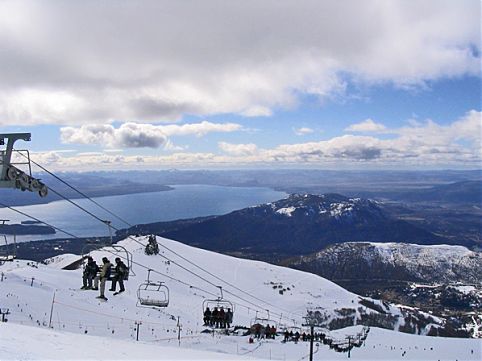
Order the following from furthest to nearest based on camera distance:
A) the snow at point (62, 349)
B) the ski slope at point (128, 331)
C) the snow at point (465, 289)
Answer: the snow at point (465, 289) < the ski slope at point (128, 331) < the snow at point (62, 349)

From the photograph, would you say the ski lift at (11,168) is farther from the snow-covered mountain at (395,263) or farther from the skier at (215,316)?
the snow-covered mountain at (395,263)

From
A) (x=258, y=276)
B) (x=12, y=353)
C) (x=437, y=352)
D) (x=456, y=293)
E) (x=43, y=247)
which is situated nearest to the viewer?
(x=12, y=353)

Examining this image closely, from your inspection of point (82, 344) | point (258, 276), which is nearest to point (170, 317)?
point (82, 344)

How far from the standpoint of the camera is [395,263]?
180125 mm

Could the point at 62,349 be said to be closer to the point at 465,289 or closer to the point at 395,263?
the point at 465,289

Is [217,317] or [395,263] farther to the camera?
[395,263]

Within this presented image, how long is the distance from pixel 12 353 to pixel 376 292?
144252 mm

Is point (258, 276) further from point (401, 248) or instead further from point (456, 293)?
point (401, 248)

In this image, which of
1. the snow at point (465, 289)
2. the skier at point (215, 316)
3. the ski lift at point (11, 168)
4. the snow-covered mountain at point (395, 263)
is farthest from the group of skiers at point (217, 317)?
the snow-covered mountain at point (395, 263)

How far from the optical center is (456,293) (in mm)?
136125

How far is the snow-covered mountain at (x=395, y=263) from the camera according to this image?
167 metres

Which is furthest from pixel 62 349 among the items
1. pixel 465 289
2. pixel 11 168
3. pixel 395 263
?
pixel 395 263

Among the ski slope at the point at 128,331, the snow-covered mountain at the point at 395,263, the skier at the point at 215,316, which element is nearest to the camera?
the ski slope at the point at 128,331

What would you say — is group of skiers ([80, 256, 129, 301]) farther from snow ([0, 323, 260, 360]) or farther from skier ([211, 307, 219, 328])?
skier ([211, 307, 219, 328])
